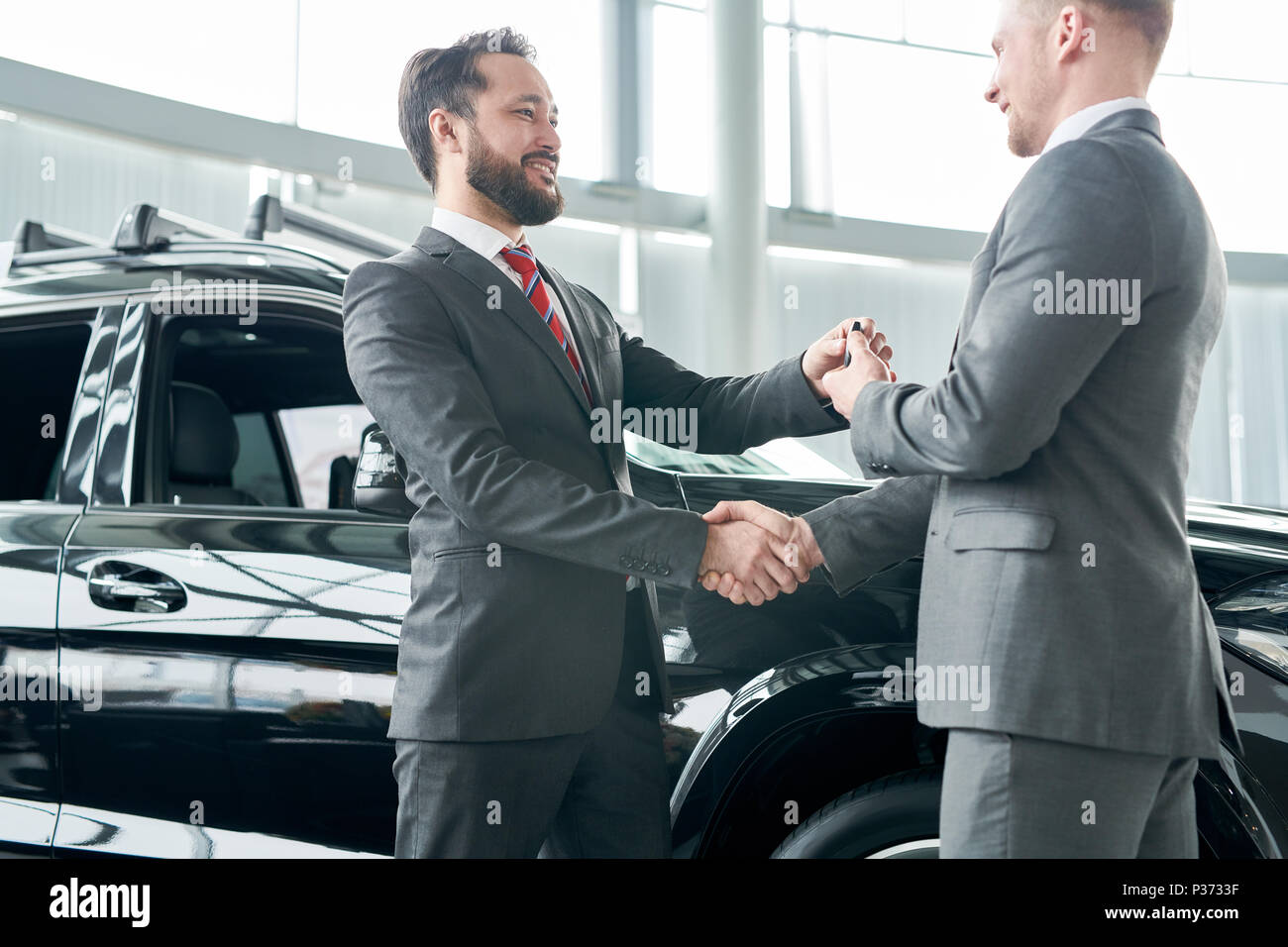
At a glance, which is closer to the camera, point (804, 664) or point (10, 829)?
point (804, 664)

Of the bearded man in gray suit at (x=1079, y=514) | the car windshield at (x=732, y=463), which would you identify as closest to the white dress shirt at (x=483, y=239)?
the car windshield at (x=732, y=463)

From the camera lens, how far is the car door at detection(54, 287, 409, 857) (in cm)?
190

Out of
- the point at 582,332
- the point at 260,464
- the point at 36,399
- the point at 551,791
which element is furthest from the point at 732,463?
the point at 36,399

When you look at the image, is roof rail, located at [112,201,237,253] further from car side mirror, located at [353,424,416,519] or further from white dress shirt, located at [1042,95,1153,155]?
white dress shirt, located at [1042,95,1153,155]

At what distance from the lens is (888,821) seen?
5.52ft

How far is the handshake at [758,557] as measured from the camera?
164cm

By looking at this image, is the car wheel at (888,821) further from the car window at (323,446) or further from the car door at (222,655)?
the car window at (323,446)

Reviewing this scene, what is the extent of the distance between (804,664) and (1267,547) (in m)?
0.72

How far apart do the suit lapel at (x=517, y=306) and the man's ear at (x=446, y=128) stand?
0.77 feet

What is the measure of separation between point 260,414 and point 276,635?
3.79 feet

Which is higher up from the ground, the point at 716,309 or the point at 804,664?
the point at 716,309

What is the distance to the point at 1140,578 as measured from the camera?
1.29 m
